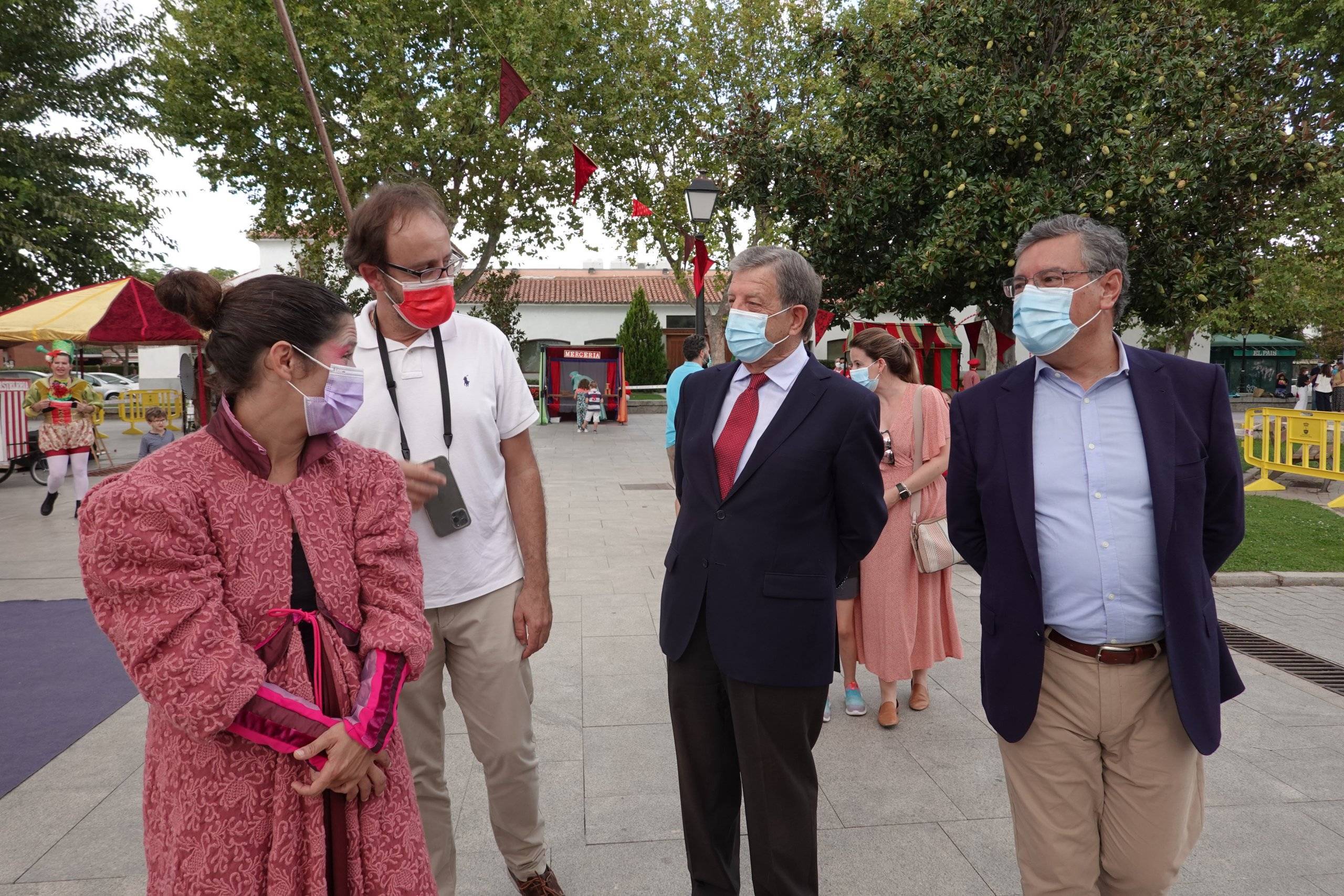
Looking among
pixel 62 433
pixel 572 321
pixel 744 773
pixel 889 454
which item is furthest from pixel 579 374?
pixel 744 773

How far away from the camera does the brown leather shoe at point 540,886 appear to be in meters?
2.72

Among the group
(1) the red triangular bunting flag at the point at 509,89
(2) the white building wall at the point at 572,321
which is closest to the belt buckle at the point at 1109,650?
(1) the red triangular bunting flag at the point at 509,89

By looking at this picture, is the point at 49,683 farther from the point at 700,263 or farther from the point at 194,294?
the point at 700,263

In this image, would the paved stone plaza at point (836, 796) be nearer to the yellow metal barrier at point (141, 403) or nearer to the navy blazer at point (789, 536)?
the navy blazer at point (789, 536)

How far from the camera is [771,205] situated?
11750mm

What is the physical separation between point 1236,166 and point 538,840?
1001 cm

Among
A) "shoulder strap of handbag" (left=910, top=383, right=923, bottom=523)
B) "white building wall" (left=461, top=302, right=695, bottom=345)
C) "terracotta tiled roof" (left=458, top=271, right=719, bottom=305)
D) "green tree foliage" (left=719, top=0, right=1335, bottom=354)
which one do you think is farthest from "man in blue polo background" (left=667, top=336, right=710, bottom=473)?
"white building wall" (left=461, top=302, right=695, bottom=345)

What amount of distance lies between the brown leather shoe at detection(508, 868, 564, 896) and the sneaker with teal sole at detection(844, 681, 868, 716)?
6.57ft

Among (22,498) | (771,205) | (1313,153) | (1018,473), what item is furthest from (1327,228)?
(22,498)

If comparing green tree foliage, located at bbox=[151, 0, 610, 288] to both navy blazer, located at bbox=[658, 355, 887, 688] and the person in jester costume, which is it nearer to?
the person in jester costume

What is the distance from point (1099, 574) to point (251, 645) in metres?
1.90

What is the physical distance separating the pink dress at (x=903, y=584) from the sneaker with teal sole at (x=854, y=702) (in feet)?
0.51

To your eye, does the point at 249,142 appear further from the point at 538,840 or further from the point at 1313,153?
the point at 538,840

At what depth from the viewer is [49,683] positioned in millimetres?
4773
